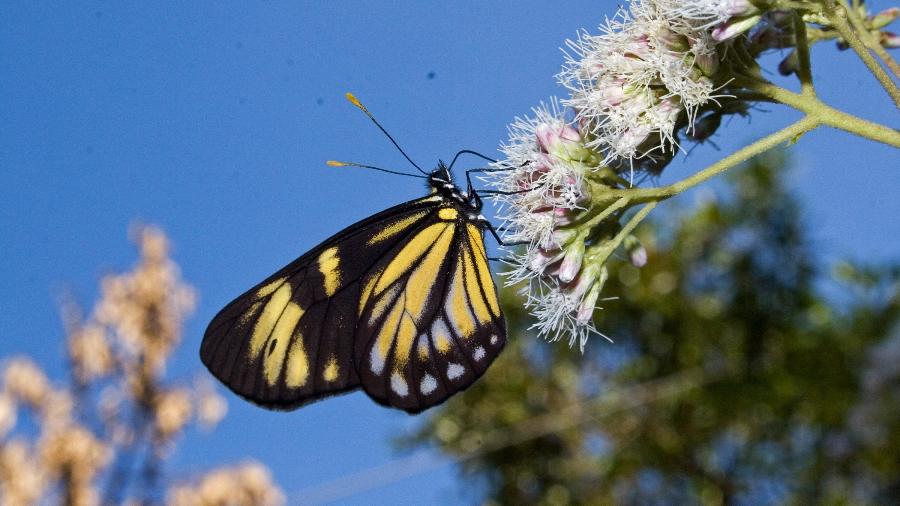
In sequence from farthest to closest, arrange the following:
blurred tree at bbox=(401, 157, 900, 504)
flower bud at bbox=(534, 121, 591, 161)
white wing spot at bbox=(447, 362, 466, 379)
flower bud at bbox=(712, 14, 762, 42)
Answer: blurred tree at bbox=(401, 157, 900, 504) → white wing spot at bbox=(447, 362, 466, 379) → flower bud at bbox=(534, 121, 591, 161) → flower bud at bbox=(712, 14, 762, 42)

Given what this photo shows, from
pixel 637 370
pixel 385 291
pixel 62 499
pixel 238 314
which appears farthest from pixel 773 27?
pixel 62 499

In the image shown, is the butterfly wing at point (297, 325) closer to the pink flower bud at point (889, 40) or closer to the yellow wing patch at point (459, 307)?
the yellow wing patch at point (459, 307)

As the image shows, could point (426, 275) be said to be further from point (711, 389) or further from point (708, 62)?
point (711, 389)

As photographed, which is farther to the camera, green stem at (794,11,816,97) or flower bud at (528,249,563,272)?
flower bud at (528,249,563,272)

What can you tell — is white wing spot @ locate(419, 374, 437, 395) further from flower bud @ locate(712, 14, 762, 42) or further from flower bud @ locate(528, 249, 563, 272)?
flower bud @ locate(712, 14, 762, 42)

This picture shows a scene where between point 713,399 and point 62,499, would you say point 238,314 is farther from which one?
point 62,499

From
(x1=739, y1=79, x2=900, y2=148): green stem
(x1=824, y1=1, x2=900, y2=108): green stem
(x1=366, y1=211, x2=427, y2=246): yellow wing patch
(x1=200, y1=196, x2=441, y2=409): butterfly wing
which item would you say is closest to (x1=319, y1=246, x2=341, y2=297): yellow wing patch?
(x1=200, y1=196, x2=441, y2=409): butterfly wing

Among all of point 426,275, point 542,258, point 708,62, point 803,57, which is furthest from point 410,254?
point 803,57

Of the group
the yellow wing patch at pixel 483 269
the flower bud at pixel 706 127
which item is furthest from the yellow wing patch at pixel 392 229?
the flower bud at pixel 706 127
